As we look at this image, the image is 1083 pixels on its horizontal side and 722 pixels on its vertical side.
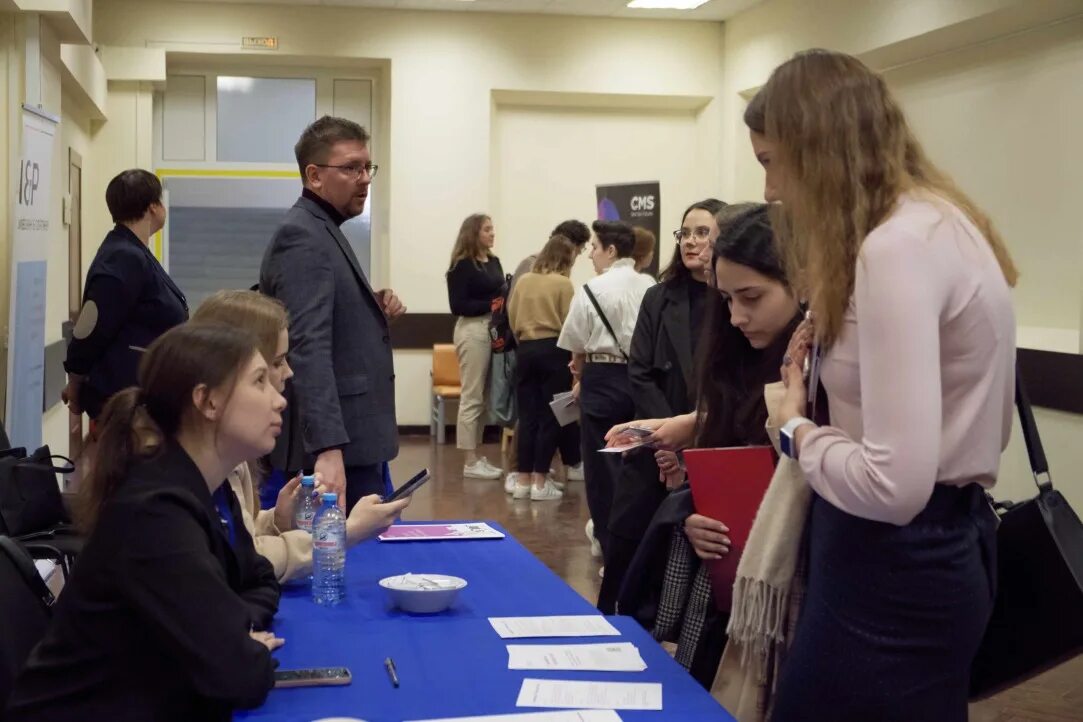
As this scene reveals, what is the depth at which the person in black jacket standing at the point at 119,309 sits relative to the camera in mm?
4480

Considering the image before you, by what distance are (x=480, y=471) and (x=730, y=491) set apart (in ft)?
18.7

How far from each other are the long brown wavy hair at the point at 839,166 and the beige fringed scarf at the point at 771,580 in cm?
27

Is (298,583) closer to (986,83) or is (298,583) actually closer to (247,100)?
(986,83)

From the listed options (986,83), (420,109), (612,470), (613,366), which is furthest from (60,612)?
(420,109)

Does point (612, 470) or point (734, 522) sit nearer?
point (734, 522)

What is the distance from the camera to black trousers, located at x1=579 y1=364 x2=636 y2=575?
16.9 feet

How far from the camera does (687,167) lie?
33.5 feet

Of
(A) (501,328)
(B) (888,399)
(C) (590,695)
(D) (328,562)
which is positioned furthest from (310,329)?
(A) (501,328)

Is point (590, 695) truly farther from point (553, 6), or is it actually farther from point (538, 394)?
point (553, 6)

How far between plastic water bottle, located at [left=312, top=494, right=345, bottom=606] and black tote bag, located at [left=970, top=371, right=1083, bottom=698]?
116cm

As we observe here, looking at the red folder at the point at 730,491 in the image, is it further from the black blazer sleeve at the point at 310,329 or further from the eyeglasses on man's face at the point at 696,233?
the eyeglasses on man's face at the point at 696,233

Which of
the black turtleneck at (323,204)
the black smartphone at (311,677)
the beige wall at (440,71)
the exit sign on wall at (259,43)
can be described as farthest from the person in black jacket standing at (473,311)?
the black smartphone at (311,677)

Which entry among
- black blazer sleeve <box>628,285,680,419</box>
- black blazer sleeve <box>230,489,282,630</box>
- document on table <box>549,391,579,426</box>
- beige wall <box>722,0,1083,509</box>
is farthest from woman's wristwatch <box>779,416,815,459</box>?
beige wall <box>722,0,1083,509</box>

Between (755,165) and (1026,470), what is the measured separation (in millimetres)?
4431
